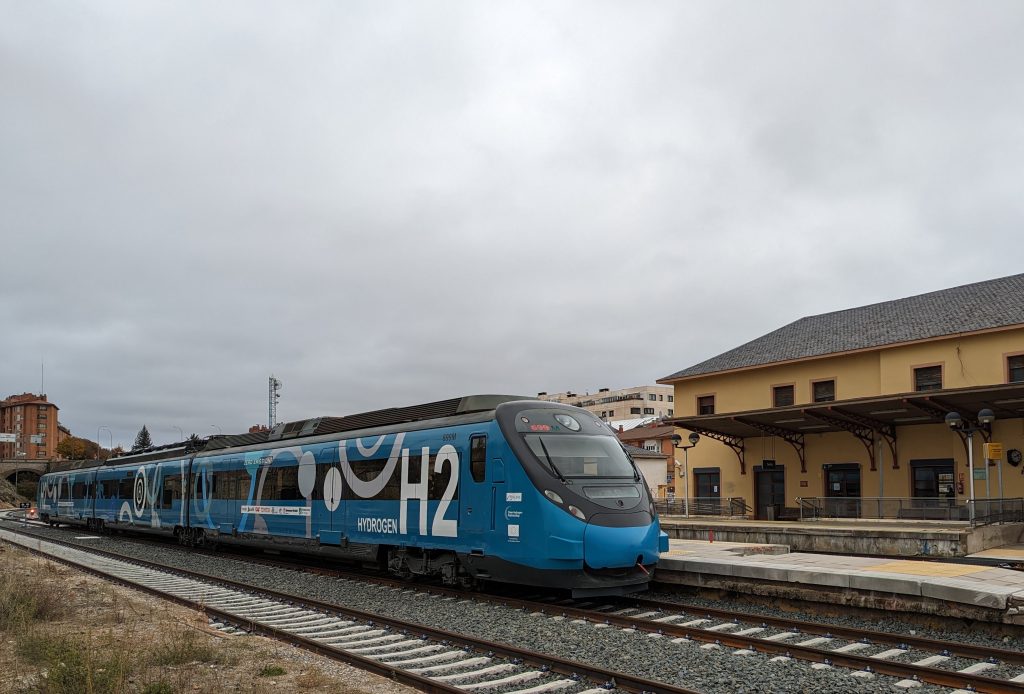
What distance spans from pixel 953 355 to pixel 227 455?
25.9 metres

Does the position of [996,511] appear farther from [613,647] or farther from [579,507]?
[613,647]

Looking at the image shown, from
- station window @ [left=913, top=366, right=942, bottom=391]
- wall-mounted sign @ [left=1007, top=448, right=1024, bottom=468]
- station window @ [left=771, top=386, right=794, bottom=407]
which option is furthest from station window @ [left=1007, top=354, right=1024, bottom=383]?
station window @ [left=771, top=386, right=794, bottom=407]

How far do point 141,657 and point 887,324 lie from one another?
33228mm

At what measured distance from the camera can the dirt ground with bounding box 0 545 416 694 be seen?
7.32 metres

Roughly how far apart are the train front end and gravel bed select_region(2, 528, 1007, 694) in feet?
3.24

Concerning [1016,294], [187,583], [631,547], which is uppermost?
[1016,294]

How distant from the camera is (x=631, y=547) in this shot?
12.2 meters

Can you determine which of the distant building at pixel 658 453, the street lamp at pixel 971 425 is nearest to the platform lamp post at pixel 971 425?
the street lamp at pixel 971 425

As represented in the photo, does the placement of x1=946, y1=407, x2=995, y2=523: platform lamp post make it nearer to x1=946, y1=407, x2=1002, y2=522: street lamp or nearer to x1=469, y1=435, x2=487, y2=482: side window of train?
x1=946, y1=407, x2=1002, y2=522: street lamp

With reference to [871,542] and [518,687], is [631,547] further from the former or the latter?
[871,542]

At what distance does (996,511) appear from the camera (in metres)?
23.2

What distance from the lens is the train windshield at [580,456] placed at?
1268 cm

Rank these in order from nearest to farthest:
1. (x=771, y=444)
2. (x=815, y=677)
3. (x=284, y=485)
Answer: (x=815, y=677), (x=284, y=485), (x=771, y=444)

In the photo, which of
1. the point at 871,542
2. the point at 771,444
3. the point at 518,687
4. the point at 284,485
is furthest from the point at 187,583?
the point at 771,444
